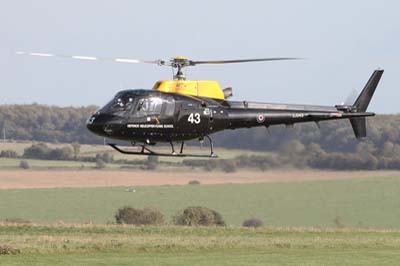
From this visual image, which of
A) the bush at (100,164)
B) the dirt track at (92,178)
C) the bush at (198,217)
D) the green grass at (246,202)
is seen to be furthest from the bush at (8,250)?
the bush at (100,164)

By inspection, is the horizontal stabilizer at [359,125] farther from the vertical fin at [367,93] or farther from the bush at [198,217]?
the bush at [198,217]

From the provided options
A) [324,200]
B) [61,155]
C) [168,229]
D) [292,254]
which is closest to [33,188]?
[61,155]

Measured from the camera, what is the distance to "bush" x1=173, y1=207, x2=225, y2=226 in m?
66.7

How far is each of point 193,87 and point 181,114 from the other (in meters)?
1.19

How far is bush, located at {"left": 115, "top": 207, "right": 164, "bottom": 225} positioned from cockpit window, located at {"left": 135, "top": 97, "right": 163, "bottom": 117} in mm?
29474

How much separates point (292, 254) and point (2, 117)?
77.1 m

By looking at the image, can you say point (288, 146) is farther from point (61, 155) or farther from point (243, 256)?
point (61, 155)

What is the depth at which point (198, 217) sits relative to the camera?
68562 millimetres

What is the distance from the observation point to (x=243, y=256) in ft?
120

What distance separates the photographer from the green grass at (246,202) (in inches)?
2714

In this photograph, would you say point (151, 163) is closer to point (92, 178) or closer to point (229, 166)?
point (92, 178)

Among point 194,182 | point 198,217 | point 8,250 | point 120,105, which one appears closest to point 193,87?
point 120,105

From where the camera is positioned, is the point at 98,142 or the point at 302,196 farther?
the point at 98,142

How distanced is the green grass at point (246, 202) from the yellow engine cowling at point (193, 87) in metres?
23.8
